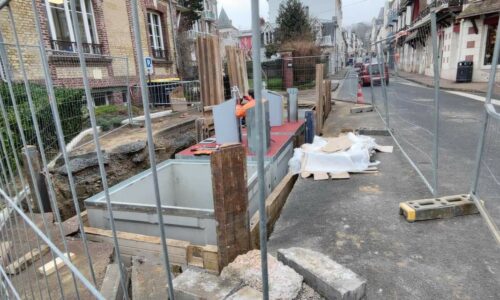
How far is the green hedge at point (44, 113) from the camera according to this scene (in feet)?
16.8

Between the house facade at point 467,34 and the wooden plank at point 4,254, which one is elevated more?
the house facade at point 467,34

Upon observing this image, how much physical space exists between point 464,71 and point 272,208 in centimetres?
1864

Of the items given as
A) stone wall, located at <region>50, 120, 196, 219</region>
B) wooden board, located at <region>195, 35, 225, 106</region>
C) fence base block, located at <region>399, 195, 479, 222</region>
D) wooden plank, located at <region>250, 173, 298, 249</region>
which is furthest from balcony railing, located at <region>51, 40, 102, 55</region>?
fence base block, located at <region>399, 195, 479, 222</region>

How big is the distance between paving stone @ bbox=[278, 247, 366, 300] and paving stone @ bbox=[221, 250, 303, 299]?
0.07m

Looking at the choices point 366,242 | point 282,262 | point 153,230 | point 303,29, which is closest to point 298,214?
point 366,242

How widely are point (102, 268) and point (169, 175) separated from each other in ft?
7.34

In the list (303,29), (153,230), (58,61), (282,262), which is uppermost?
(303,29)

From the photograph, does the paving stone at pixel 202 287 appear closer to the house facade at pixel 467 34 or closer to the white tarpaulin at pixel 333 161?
the white tarpaulin at pixel 333 161

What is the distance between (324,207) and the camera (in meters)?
3.90

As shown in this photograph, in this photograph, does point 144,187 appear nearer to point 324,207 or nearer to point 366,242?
point 324,207

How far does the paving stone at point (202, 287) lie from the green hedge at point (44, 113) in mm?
Result: 2994

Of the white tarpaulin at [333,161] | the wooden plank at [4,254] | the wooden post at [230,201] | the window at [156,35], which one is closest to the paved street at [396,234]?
the white tarpaulin at [333,161]

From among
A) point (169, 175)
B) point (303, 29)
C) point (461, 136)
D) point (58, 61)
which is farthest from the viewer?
point (303, 29)

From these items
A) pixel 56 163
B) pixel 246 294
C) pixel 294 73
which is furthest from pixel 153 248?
pixel 294 73
